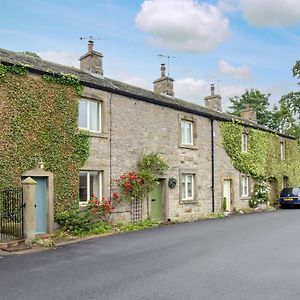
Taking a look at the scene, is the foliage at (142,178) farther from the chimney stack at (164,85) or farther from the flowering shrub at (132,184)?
the chimney stack at (164,85)

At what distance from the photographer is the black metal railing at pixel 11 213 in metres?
12.2

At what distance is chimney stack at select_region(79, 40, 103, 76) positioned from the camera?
18.9 metres

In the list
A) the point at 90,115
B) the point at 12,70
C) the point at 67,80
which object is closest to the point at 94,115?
the point at 90,115

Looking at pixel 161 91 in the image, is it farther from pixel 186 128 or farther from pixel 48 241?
pixel 48 241

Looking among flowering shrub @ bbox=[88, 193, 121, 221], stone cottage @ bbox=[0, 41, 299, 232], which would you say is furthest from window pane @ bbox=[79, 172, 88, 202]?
flowering shrub @ bbox=[88, 193, 121, 221]

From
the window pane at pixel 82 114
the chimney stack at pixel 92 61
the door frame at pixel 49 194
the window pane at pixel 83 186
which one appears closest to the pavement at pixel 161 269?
the door frame at pixel 49 194

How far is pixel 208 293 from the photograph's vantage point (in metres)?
6.71

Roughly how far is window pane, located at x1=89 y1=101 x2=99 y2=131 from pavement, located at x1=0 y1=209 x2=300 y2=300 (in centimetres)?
Answer: 510

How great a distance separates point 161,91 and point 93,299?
60.2ft

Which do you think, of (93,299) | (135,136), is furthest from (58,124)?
(93,299)

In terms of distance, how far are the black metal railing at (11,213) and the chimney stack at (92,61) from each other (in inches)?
321

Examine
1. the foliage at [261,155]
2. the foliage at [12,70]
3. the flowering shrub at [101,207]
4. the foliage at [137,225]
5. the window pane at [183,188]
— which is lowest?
the foliage at [137,225]

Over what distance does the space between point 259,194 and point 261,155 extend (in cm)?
300

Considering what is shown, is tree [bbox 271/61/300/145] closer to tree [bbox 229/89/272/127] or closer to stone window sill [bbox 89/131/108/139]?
tree [bbox 229/89/272/127]
